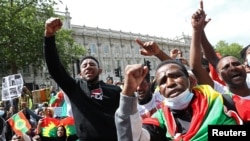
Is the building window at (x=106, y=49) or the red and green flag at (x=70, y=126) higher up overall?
the building window at (x=106, y=49)

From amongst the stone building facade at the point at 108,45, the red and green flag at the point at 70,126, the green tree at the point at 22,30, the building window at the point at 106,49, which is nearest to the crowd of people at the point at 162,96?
the red and green flag at the point at 70,126

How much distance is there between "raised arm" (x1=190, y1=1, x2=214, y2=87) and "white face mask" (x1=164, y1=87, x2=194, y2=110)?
83cm

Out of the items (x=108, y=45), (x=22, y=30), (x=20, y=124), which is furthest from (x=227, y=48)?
(x=20, y=124)

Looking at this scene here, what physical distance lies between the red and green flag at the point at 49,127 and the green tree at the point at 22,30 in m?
23.6

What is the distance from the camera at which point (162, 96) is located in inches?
106

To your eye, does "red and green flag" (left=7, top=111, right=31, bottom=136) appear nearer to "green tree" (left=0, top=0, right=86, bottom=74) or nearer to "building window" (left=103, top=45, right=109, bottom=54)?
"green tree" (left=0, top=0, right=86, bottom=74)

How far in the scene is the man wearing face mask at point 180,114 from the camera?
209 cm

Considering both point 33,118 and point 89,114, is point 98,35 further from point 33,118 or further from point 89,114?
point 89,114

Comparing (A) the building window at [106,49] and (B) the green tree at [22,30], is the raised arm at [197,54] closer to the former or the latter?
(B) the green tree at [22,30]

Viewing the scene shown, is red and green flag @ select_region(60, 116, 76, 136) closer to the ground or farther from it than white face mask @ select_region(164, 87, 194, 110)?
closer to the ground

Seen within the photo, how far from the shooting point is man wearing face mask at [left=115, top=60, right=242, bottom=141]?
2.09m

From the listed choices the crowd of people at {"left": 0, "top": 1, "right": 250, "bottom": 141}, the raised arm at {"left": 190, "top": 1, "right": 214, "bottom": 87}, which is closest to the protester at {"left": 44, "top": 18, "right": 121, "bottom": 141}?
the crowd of people at {"left": 0, "top": 1, "right": 250, "bottom": 141}

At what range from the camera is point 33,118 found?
8.44 m

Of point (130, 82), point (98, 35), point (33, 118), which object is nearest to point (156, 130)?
point (130, 82)
